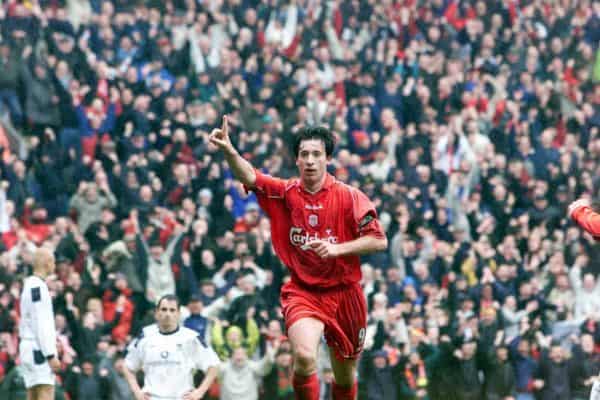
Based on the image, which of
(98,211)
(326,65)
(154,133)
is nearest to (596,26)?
(326,65)

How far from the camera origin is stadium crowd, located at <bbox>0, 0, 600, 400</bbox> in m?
18.9

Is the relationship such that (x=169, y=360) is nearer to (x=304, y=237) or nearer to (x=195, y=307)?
(x=304, y=237)

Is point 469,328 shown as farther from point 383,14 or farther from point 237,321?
point 383,14

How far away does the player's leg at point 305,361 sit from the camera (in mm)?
11766

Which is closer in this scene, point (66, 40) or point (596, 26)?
point (66, 40)

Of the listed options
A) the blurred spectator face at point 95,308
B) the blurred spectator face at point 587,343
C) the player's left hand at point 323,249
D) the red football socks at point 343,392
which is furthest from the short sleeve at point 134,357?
the blurred spectator face at point 587,343

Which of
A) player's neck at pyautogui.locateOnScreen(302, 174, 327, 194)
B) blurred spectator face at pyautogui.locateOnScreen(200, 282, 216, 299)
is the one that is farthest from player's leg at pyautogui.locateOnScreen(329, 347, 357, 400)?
blurred spectator face at pyautogui.locateOnScreen(200, 282, 216, 299)

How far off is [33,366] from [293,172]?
8566 mm

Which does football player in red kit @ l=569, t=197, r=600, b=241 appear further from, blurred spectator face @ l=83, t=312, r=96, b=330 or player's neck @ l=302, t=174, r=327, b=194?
blurred spectator face @ l=83, t=312, r=96, b=330

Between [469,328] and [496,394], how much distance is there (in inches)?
34.8

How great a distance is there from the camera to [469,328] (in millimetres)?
19562

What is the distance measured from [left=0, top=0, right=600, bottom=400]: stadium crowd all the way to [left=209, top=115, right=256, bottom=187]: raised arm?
5589mm

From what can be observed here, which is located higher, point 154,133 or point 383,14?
point 383,14

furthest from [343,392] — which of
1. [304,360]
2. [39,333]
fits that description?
[39,333]
